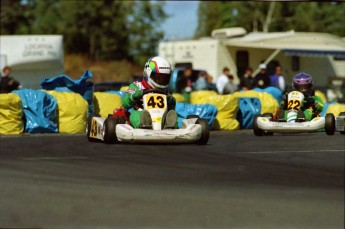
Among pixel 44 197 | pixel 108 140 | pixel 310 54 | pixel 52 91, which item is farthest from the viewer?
pixel 310 54

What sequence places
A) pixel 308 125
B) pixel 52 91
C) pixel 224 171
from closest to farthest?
1. pixel 224 171
2. pixel 308 125
3. pixel 52 91

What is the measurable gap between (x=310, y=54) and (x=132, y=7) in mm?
24469

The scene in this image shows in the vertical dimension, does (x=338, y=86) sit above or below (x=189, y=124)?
below

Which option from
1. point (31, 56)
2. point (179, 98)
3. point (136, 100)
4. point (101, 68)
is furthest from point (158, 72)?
point (101, 68)

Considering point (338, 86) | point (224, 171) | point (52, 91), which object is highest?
point (224, 171)

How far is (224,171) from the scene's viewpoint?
5.75m

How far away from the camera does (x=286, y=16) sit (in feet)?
212

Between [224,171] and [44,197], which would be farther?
[224,171]

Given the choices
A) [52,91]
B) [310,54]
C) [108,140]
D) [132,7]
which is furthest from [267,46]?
[132,7]

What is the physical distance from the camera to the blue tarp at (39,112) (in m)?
14.0

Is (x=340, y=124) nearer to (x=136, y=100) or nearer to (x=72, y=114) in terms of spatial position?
(x=136, y=100)

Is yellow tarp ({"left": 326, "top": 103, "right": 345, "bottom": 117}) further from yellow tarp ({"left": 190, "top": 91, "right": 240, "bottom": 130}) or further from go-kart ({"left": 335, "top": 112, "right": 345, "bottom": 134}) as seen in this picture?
go-kart ({"left": 335, "top": 112, "right": 345, "bottom": 134})

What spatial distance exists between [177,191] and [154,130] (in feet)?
14.9

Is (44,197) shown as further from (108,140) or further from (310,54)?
(310,54)
